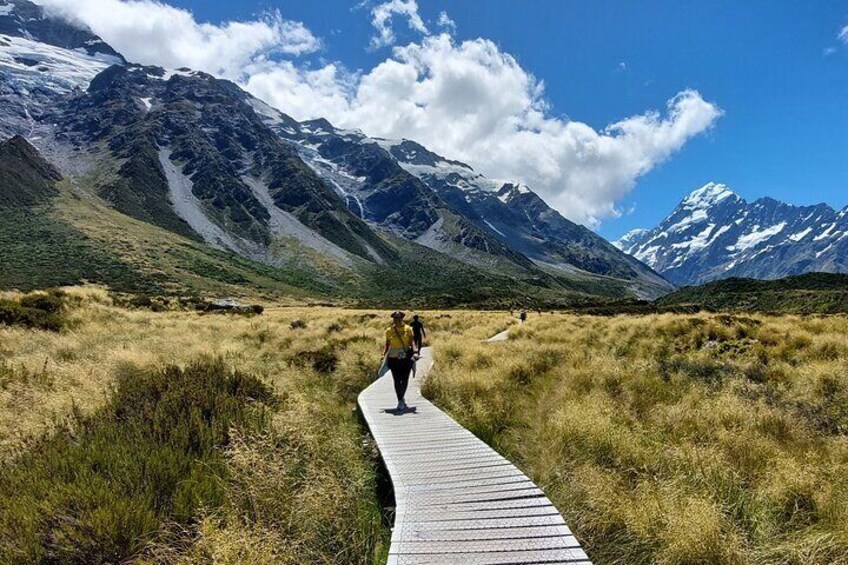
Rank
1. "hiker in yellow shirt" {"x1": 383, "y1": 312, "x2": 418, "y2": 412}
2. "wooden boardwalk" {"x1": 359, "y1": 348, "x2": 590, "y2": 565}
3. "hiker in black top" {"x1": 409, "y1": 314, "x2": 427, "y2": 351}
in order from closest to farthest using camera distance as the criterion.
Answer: "wooden boardwalk" {"x1": 359, "y1": 348, "x2": 590, "y2": 565}
"hiker in yellow shirt" {"x1": 383, "y1": 312, "x2": 418, "y2": 412}
"hiker in black top" {"x1": 409, "y1": 314, "x2": 427, "y2": 351}

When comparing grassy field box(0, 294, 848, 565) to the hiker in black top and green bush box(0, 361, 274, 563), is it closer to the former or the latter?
green bush box(0, 361, 274, 563)

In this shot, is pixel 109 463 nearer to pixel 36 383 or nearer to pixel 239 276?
pixel 36 383

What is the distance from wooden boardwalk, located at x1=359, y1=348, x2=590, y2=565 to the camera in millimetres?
4898

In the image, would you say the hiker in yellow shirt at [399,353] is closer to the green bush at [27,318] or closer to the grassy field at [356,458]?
the grassy field at [356,458]

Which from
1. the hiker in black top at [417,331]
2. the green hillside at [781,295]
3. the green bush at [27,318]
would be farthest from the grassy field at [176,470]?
the green hillside at [781,295]

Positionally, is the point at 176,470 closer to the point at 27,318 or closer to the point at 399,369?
the point at 399,369

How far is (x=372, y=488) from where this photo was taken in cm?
777

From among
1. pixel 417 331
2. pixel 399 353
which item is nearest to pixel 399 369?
pixel 399 353

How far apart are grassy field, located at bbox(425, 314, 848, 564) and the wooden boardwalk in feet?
2.24

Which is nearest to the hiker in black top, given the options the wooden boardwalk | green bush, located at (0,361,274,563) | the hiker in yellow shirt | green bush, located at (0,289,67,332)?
the hiker in yellow shirt

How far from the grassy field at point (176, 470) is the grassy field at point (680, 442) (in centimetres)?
265

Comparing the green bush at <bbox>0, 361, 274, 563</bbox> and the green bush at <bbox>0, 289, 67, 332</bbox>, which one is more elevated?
the green bush at <bbox>0, 361, 274, 563</bbox>

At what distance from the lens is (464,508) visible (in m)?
5.95

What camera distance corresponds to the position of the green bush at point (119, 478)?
177 inches
